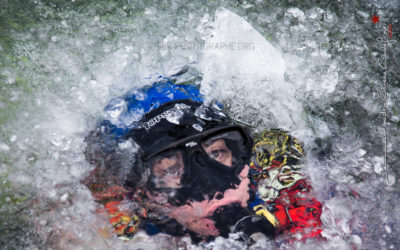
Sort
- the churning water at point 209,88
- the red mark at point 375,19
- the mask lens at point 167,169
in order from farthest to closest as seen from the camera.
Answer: the red mark at point 375,19 → the churning water at point 209,88 → the mask lens at point 167,169

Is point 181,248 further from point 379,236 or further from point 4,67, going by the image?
point 4,67

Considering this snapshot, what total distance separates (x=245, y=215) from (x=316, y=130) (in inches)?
29.8

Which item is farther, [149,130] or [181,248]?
[181,248]

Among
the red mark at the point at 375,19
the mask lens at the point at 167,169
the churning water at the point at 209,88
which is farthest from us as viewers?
the red mark at the point at 375,19

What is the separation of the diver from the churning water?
13cm

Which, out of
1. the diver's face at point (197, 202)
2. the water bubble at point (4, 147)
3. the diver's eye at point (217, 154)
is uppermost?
the diver's eye at point (217, 154)

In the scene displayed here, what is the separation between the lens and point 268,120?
1.72 metres

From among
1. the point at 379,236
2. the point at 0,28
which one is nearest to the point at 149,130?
the point at 0,28

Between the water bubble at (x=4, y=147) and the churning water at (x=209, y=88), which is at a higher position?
Answer: the churning water at (x=209, y=88)

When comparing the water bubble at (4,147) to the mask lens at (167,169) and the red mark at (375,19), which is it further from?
the red mark at (375,19)

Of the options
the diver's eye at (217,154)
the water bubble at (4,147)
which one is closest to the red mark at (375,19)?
the diver's eye at (217,154)

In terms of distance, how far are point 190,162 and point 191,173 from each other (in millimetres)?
49

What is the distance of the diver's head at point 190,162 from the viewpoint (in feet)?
4.23

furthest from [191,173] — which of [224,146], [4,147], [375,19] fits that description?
[375,19]
